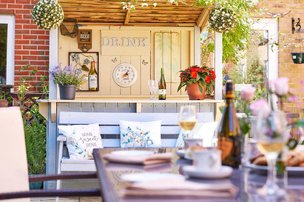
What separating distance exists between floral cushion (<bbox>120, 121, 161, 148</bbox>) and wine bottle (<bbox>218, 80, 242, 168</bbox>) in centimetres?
278

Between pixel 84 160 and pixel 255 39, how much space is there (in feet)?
13.4

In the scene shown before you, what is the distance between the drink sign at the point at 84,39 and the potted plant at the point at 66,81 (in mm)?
1354

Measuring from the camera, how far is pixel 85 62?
6.47 m

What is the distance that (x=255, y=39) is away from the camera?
25.5 feet

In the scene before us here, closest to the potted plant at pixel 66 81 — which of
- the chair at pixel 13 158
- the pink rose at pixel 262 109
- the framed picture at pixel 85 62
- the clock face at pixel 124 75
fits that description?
the framed picture at pixel 85 62

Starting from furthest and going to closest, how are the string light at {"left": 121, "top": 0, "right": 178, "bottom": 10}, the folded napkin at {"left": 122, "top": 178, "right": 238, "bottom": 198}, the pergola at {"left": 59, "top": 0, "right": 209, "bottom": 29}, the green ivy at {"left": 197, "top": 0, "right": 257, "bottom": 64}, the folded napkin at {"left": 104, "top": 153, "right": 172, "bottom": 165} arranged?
the green ivy at {"left": 197, "top": 0, "right": 257, "bottom": 64}, the pergola at {"left": 59, "top": 0, "right": 209, "bottom": 29}, the string light at {"left": 121, "top": 0, "right": 178, "bottom": 10}, the folded napkin at {"left": 104, "top": 153, "right": 172, "bottom": 165}, the folded napkin at {"left": 122, "top": 178, "right": 238, "bottom": 198}

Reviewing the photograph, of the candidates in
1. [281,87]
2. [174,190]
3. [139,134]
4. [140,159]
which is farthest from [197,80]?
[174,190]

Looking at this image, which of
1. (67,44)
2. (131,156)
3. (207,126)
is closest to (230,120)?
(131,156)

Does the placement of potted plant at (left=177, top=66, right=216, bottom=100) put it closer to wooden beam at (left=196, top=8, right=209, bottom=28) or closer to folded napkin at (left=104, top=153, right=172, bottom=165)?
wooden beam at (left=196, top=8, right=209, bottom=28)

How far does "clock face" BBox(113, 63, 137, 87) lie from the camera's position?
6531 millimetres

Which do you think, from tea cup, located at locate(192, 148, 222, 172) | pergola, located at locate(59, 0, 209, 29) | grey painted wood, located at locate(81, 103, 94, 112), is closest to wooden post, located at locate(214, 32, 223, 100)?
Answer: pergola, located at locate(59, 0, 209, 29)

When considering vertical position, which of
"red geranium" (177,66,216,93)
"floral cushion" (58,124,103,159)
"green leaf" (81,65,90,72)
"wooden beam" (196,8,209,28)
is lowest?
"floral cushion" (58,124,103,159)

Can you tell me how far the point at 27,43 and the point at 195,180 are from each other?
17.6 feet

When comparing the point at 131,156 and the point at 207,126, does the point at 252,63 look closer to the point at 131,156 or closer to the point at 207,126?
the point at 207,126
